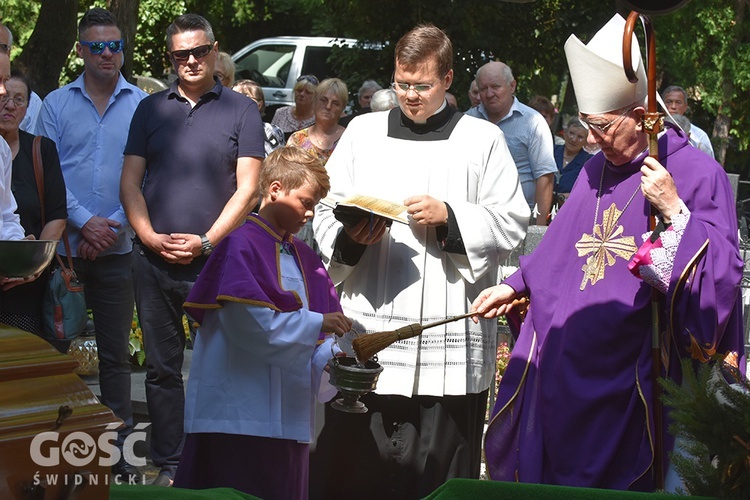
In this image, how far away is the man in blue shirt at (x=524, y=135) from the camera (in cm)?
863

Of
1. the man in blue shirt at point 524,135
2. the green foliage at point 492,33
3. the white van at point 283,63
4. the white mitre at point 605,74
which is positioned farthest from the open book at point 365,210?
the white van at point 283,63

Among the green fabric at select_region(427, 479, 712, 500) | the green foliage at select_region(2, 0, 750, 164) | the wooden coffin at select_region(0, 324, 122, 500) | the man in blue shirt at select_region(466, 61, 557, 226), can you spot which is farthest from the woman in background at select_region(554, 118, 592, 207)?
the wooden coffin at select_region(0, 324, 122, 500)

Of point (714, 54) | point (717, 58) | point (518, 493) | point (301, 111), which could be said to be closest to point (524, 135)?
point (301, 111)

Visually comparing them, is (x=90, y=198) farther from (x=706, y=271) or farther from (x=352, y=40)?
(x=352, y=40)

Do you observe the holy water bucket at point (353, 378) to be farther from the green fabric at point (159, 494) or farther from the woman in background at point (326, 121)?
the woman in background at point (326, 121)

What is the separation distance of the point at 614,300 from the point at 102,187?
3062mm

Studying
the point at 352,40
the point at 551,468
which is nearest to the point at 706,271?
the point at 551,468

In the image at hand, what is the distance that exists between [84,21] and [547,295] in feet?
10.7

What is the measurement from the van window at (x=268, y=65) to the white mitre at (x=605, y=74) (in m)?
13.2

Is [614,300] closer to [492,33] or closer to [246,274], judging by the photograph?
[246,274]

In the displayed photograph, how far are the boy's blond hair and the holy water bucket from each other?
0.70m

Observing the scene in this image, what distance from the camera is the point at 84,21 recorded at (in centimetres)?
629

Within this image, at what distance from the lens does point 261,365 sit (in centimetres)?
430

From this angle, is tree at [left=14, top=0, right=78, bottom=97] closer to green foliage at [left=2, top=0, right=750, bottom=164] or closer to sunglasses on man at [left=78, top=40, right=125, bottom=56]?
sunglasses on man at [left=78, top=40, right=125, bottom=56]
